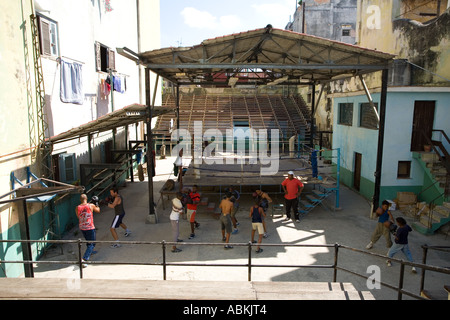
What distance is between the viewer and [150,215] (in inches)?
477

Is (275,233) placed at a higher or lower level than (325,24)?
lower

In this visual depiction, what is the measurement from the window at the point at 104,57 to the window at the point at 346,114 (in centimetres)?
1166

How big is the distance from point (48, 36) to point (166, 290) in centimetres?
815

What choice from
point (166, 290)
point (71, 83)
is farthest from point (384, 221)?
point (71, 83)

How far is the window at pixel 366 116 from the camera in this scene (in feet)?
48.0

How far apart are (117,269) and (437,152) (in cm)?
1163

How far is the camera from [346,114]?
58.3 feet

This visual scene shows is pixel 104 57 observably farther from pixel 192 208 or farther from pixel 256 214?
pixel 256 214

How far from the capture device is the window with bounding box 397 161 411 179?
13.7m

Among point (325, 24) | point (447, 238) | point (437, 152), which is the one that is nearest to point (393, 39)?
point (437, 152)

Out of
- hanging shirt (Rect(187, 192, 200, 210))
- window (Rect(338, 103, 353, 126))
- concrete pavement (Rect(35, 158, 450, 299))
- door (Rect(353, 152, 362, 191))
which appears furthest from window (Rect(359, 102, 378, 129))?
hanging shirt (Rect(187, 192, 200, 210))

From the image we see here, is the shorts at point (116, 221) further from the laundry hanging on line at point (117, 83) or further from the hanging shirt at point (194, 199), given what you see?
the laundry hanging on line at point (117, 83)

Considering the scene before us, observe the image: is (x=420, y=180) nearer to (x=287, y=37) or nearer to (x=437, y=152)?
(x=437, y=152)
